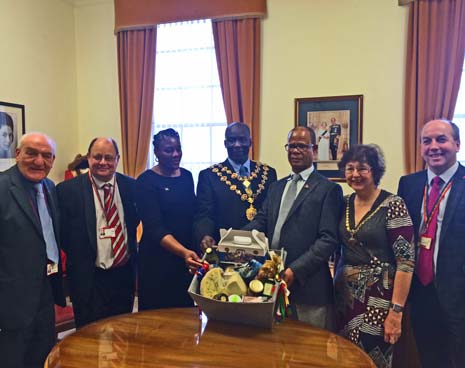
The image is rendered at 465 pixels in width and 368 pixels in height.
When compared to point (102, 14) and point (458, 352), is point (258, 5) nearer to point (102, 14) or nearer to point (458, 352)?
point (102, 14)

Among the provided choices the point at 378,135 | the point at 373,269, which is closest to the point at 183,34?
the point at 378,135

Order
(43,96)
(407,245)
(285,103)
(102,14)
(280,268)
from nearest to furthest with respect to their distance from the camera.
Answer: (280,268), (407,245), (285,103), (43,96), (102,14)

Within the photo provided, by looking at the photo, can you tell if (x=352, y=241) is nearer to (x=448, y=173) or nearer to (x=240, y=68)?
(x=448, y=173)

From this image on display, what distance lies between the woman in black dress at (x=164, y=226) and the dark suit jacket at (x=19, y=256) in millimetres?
515

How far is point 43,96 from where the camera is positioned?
412cm

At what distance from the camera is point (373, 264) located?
1.69 metres

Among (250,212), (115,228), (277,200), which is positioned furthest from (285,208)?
(115,228)

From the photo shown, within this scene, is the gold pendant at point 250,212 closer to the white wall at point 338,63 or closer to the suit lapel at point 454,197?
the suit lapel at point 454,197

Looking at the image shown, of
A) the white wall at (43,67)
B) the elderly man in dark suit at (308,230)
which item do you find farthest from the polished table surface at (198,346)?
the white wall at (43,67)

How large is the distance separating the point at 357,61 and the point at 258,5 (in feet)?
3.37

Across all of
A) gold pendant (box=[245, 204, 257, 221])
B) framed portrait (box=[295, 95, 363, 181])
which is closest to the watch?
gold pendant (box=[245, 204, 257, 221])

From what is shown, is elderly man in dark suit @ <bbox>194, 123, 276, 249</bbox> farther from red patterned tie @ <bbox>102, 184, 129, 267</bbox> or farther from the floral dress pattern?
the floral dress pattern

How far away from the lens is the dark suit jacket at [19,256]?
5.98ft

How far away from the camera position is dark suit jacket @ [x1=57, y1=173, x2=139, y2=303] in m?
2.06
